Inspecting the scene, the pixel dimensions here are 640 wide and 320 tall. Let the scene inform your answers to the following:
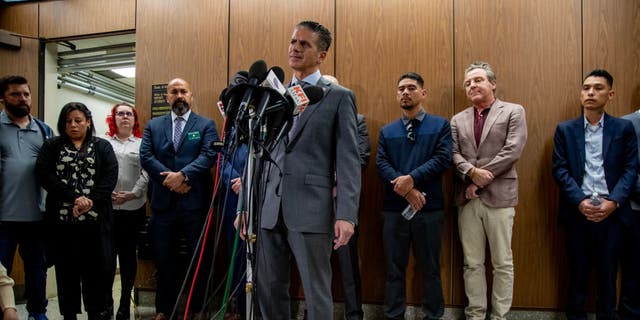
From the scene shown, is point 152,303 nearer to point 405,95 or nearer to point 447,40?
point 405,95

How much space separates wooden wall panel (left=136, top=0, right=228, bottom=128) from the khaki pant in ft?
7.30

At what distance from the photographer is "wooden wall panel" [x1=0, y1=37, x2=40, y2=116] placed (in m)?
4.28

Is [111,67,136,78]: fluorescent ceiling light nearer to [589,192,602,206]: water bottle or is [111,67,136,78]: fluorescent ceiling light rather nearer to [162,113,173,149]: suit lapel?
[162,113,173,149]: suit lapel

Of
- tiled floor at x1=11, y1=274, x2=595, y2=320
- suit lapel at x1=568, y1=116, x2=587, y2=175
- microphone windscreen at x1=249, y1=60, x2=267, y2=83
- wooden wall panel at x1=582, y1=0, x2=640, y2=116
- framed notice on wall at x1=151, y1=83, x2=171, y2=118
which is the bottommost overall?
tiled floor at x1=11, y1=274, x2=595, y2=320

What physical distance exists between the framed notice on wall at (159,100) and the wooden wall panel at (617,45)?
3.44 meters

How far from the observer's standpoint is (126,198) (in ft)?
10.9

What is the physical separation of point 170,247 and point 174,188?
0.45 m

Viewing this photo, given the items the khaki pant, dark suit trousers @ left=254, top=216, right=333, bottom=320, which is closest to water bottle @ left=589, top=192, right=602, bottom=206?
the khaki pant

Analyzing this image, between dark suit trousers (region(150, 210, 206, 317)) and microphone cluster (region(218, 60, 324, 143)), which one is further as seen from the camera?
dark suit trousers (region(150, 210, 206, 317))

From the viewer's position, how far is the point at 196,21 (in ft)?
12.9

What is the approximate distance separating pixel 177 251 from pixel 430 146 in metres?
2.00

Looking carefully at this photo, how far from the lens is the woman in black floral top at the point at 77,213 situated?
2.77 metres

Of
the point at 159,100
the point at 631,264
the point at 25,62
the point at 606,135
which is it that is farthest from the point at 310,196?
the point at 25,62

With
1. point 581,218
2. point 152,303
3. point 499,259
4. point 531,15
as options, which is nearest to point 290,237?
point 499,259
